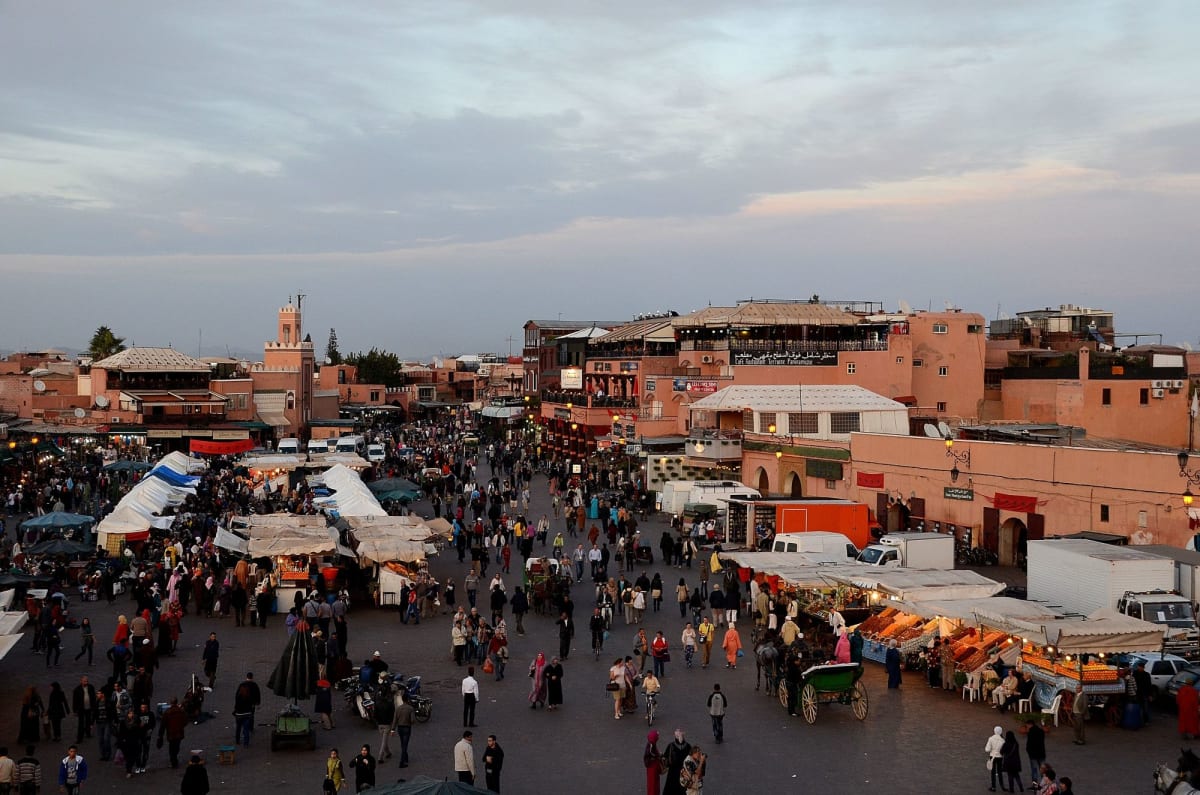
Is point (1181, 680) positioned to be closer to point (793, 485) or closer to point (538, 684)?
point (538, 684)

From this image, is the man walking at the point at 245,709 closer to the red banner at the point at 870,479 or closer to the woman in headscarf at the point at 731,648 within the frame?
the woman in headscarf at the point at 731,648

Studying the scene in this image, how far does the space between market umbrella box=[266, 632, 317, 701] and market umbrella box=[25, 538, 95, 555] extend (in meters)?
12.5

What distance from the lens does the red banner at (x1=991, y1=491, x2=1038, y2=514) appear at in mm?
30062

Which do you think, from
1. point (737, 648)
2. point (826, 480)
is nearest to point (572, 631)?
point (737, 648)

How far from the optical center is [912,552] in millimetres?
26953

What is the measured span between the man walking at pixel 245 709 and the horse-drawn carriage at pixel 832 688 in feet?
24.6

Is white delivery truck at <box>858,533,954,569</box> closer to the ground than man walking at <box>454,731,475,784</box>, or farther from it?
farther from it

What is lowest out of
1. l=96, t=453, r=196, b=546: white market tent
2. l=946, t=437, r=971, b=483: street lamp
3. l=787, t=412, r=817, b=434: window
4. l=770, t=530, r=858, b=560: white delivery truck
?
l=770, t=530, r=858, b=560: white delivery truck

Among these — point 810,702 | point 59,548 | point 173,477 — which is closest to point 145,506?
point 59,548

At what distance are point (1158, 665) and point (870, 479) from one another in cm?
1888

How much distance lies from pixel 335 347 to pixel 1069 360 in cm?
12283

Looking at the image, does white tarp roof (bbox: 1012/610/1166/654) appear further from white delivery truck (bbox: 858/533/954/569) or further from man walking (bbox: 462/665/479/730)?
white delivery truck (bbox: 858/533/954/569)

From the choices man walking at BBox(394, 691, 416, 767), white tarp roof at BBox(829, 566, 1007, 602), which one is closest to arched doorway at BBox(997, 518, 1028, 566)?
white tarp roof at BBox(829, 566, 1007, 602)

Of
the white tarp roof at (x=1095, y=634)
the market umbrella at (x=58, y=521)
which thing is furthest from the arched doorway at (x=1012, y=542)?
the market umbrella at (x=58, y=521)
